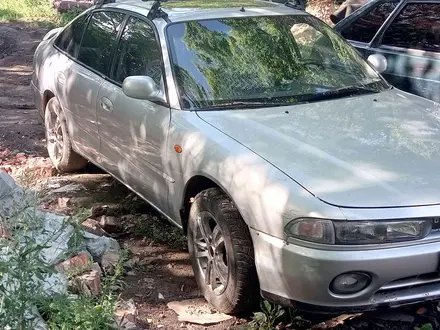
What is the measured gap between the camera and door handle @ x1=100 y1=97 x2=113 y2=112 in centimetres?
516

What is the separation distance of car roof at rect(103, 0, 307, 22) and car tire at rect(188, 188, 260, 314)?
5.04 ft

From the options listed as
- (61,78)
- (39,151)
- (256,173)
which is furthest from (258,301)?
(39,151)

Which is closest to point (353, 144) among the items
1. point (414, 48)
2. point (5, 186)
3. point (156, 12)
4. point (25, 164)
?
point (156, 12)

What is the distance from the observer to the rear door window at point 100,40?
18.0ft

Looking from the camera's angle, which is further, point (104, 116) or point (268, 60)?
point (104, 116)

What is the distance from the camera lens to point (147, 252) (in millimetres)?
5051

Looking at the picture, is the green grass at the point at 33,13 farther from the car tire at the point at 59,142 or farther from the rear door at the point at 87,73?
the rear door at the point at 87,73

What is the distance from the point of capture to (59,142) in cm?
657

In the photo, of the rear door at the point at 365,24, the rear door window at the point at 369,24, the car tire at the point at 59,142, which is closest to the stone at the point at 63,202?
the car tire at the point at 59,142

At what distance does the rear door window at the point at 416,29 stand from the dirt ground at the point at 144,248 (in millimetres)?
2861

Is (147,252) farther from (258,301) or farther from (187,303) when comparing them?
(258,301)

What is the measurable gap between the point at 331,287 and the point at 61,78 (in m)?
3.64

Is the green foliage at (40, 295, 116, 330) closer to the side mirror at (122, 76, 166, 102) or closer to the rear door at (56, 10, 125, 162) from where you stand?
the side mirror at (122, 76, 166, 102)

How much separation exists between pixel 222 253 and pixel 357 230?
1.00 meters
